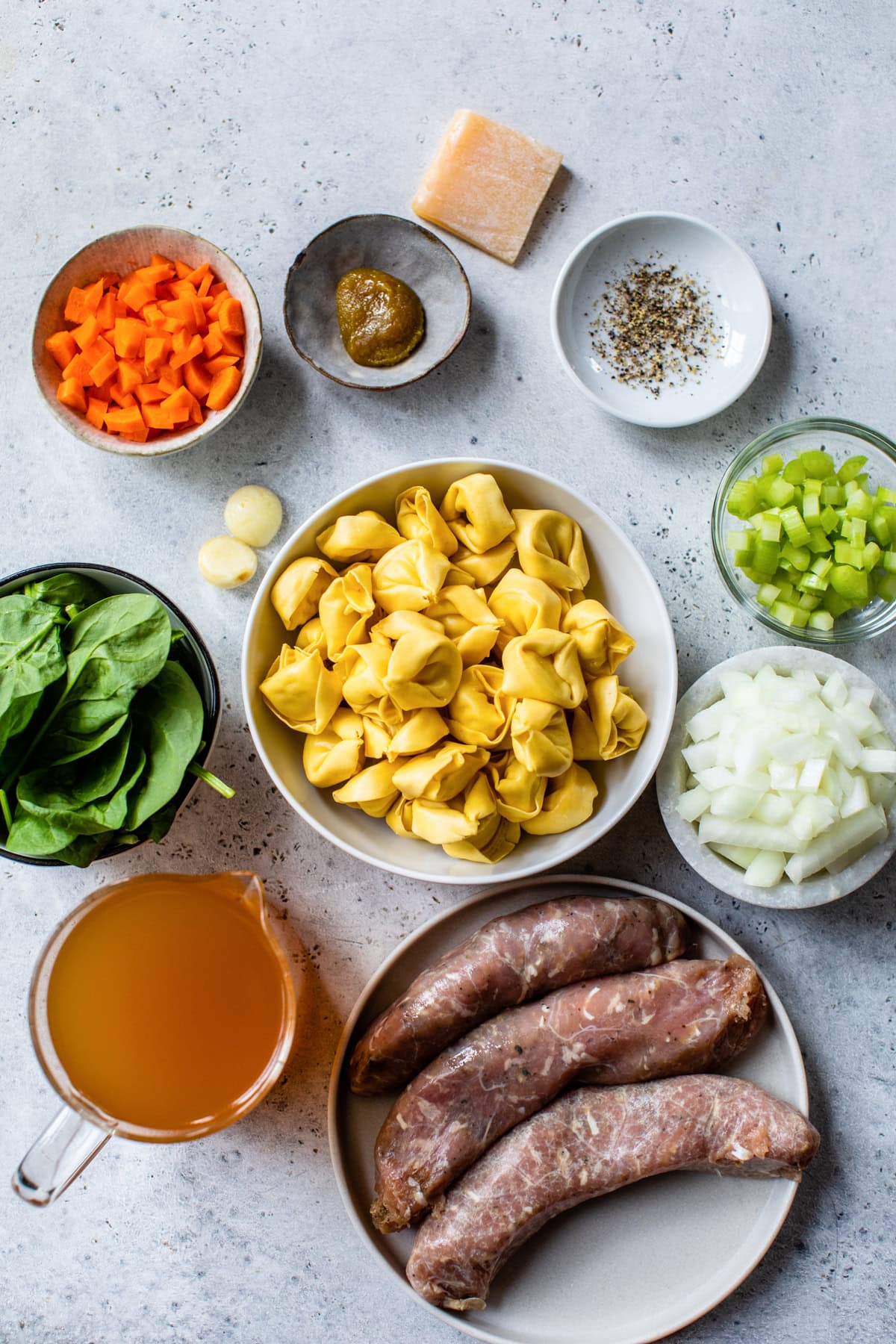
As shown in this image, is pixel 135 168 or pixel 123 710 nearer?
pixel 123 710

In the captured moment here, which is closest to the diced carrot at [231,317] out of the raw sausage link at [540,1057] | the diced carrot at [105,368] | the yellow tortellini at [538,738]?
the diced carrot at [105,368]

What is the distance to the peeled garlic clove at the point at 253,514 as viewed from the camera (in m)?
2.01

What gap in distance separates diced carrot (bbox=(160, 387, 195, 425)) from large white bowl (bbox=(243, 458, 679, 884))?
0.37m

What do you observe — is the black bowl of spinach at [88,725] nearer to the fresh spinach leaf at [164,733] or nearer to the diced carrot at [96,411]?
the fresh spinach leaf at [164,733]

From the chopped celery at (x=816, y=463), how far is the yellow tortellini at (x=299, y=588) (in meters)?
0.95

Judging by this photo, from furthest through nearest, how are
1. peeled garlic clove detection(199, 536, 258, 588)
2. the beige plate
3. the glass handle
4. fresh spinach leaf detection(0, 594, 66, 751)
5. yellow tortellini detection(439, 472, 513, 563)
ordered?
peeled garlic clove detection(199, 536, 258, 588)
the beige plate
yellow tortellini detection(439, 472, 513, 563)
the glass handle
fresh spinach leaf detection(0, 594, 66, 751)

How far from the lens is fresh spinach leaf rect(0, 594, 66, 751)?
154 cm

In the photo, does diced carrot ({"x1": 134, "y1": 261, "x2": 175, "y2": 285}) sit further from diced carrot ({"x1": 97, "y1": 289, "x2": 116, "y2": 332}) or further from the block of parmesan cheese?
the block of parmesan cheese

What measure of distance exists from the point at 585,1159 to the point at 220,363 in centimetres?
169

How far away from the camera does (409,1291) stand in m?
1.85

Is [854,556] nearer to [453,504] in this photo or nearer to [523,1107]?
[453,504]

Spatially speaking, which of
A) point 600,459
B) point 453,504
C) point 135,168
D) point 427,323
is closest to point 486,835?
point 453,504

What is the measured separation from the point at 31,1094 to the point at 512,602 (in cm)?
145

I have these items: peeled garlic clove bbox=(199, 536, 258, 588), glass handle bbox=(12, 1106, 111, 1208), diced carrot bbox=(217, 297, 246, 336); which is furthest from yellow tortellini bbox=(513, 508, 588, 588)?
glass handle bbox=(12, 1106, 111, 1208)
